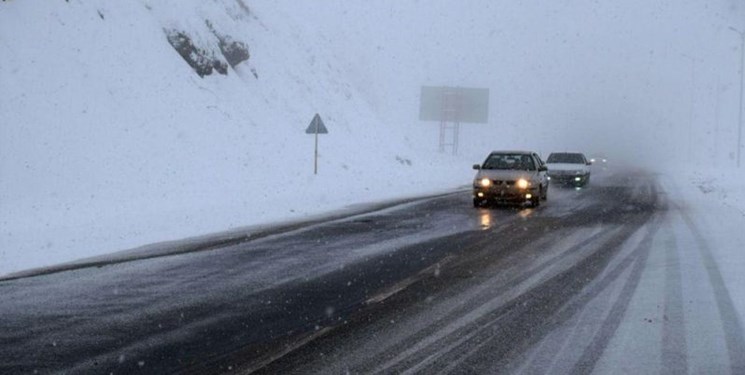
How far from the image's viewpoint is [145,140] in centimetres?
2806

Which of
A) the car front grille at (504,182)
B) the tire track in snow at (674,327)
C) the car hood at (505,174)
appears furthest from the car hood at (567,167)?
the tire track in snow at (674,327)

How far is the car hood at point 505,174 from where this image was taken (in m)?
23.3

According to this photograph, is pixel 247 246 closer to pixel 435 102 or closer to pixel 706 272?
pixel 706 272

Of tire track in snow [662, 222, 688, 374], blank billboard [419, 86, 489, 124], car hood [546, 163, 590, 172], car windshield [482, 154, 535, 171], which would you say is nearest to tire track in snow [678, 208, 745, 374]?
tire track in snow [662, 222, 688, 374]

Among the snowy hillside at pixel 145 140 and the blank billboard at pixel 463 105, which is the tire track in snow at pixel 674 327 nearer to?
the snowy hillside at pixel 145 140

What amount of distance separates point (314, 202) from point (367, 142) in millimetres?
28477

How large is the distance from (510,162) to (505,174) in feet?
6.10

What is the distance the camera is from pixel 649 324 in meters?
7.95

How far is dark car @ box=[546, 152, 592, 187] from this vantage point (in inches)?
1430

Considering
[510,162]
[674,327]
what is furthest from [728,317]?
[510,162]

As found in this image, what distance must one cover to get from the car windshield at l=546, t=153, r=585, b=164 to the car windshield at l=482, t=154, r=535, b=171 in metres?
13.0

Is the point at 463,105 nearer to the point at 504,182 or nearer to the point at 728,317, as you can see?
the point at 504,182

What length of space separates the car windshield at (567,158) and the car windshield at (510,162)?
1297cm

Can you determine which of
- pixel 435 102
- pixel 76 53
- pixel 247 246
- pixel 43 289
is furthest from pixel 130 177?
pixel 435 102
